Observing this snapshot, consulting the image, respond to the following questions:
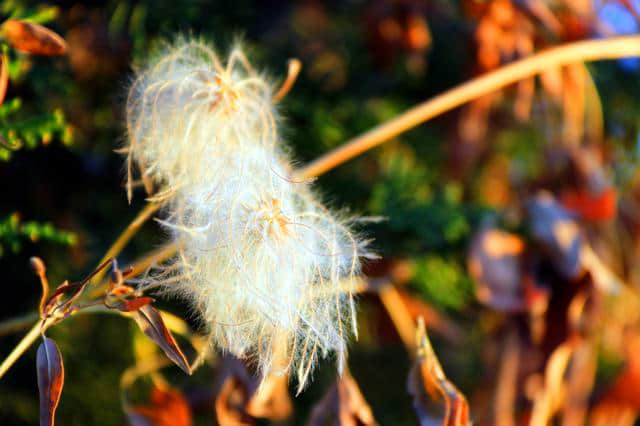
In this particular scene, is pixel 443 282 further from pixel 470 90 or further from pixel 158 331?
pixel 158 331

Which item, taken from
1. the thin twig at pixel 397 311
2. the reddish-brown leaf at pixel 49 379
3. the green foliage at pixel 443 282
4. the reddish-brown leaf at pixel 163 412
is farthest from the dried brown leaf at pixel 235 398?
the green foliage at pixel 443 282

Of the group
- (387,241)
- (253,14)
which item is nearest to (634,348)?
(387,241)

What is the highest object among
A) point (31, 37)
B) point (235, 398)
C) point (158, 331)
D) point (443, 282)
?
point (31, 37)

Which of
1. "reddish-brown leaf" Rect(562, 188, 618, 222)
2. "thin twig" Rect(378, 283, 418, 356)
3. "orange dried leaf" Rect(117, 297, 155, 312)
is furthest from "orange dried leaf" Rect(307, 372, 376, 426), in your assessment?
"reddish-brown leaf" Rect(562, 188, 618, 222)

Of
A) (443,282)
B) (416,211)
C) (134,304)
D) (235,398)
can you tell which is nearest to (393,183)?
(416,211)

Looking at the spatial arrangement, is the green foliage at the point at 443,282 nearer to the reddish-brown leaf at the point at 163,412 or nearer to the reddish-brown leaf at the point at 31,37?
the reddish-brown leaf at the point at 163,412

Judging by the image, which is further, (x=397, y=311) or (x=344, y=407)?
(x=397, y=311)

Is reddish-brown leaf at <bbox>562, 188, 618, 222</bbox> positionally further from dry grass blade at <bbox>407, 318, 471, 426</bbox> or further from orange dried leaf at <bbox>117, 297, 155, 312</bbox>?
orange dried leaf at <bbox>117, 297, 155, 312</bbox>
